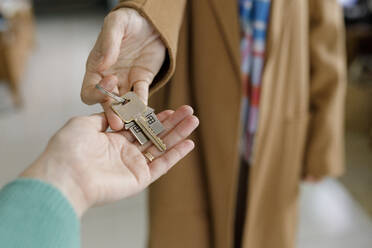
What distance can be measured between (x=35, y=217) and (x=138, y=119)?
168mm

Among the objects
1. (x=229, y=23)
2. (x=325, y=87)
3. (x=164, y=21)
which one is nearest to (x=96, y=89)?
(x=164, y=21)

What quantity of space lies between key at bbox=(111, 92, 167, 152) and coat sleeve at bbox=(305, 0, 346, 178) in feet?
1.23

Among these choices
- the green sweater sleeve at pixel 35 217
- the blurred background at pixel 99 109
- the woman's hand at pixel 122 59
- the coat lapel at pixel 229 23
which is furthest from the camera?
the blurred background at pixel 99 109

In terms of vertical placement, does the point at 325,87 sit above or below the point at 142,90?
below

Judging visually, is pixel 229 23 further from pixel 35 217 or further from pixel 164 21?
pixel 35 217

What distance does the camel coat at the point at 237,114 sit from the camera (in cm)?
55

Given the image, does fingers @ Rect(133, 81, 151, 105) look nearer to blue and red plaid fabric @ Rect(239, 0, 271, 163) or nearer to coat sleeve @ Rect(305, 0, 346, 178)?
blue and red plaid fabric @ Rect(239, 0, 271, 163)

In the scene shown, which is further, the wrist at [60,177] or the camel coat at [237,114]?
the camel coat at [237,114]

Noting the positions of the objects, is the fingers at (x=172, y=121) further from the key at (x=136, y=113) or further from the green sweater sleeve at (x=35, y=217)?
the green sweater sleeve at (x=35, y=217)

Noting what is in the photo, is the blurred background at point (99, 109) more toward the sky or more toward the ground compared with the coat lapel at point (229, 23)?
more toward the ground

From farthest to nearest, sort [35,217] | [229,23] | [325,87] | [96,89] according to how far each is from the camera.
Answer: [325,87], [229,23], [96,89], [35,217]

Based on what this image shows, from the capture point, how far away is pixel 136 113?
0.42 m

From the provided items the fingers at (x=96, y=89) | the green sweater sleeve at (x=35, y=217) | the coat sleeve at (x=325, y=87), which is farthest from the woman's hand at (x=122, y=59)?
the coat sleeve at (x=325, y=87)

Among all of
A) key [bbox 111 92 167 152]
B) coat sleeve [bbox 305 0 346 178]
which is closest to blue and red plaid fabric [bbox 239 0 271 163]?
coat sleeve [bbox 305 0 346 178]
